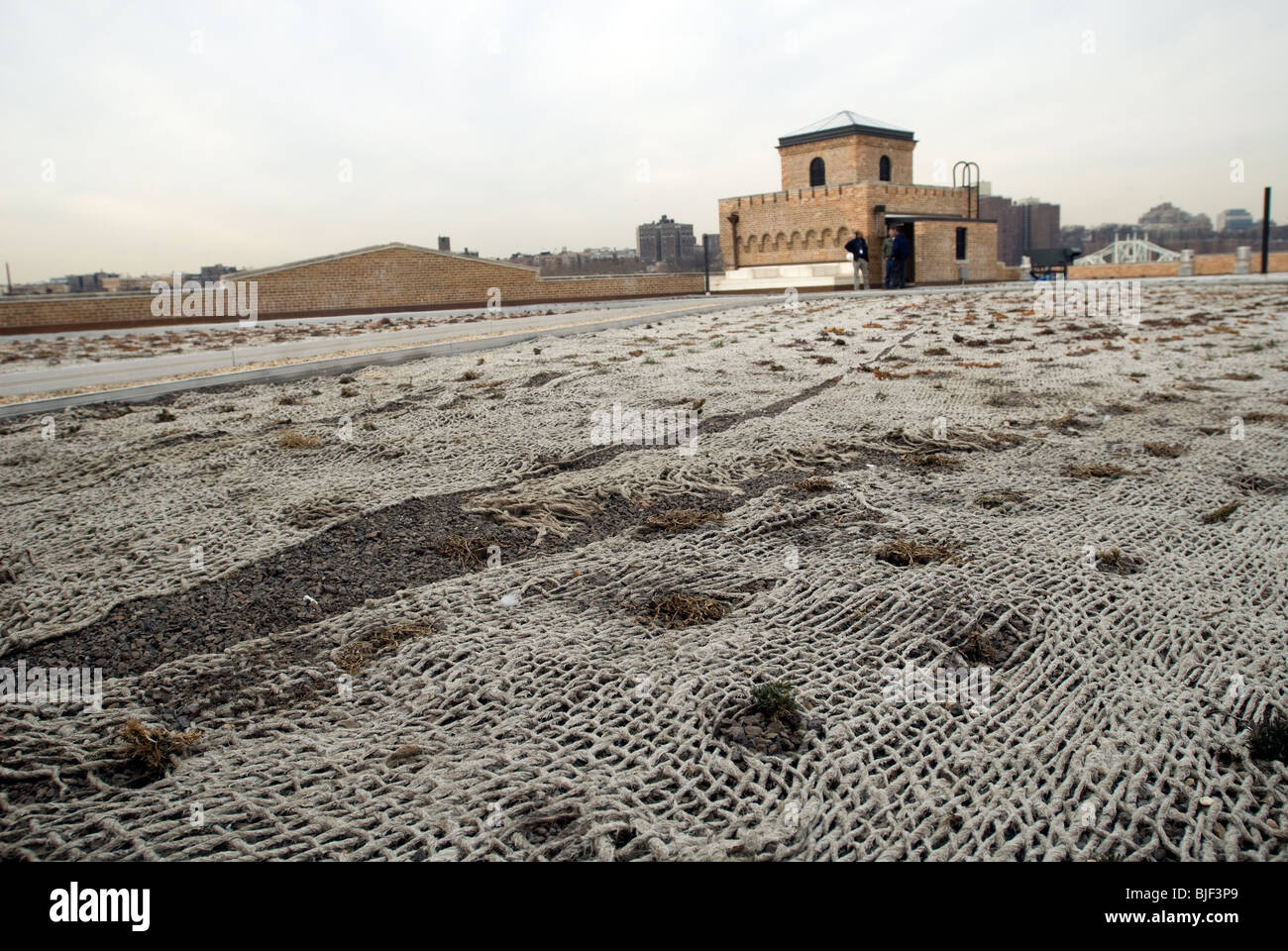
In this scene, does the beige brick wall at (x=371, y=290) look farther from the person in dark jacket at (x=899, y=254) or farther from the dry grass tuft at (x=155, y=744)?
the dry grass tuft at (x=155, y=744)

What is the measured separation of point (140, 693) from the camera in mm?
2502

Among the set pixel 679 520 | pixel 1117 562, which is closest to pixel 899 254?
pixel 679 520

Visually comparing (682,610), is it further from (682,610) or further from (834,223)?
(834,223)

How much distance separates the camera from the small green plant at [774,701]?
231 cm

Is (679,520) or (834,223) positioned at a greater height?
(834,223)

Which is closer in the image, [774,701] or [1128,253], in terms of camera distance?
[774,701]

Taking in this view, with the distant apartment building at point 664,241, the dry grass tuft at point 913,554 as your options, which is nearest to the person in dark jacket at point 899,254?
the dry grass tuft at point 913,554

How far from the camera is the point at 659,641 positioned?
2787 millimetres

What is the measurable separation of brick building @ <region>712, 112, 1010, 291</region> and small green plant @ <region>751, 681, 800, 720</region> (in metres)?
37.1

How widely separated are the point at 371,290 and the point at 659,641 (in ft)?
106

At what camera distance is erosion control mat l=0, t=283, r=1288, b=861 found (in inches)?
75.2

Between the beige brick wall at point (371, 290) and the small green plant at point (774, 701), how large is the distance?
28.3 meters

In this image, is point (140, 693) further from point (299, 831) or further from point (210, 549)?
point (210, 549)

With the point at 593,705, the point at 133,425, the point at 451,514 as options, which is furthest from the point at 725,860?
the point at 133,425
